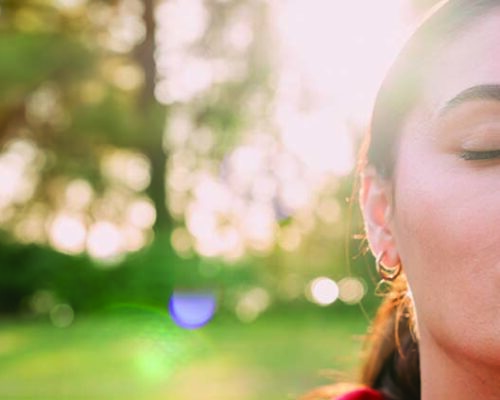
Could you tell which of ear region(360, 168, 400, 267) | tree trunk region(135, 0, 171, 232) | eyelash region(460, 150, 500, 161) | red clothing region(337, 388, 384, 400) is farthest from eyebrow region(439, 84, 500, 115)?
tree trunk region(135, 0, 171, 232)

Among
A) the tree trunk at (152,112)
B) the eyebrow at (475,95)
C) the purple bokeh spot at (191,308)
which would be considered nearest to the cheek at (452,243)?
the eyebrow at (475,95)

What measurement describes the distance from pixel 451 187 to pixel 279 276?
17841 mm

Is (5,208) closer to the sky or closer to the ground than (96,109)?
closer to the ground

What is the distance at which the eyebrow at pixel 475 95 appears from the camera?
1.83 meters

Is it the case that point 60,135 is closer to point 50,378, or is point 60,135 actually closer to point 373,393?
point 50,378

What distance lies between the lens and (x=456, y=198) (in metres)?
1.81

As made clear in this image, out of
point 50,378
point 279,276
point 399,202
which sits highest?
point 399,202

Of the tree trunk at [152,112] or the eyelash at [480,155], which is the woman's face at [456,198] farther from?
the tree trunk at [152,112]

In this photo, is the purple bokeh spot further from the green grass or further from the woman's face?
the woman's face

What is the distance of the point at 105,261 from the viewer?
57.3 feet

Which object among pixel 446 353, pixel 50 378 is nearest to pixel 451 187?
pixel 446 353

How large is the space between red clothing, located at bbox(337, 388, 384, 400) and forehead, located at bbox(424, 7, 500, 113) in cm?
83

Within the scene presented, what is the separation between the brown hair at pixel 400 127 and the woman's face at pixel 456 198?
4 centimetres

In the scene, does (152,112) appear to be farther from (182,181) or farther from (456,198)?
(456,198)
